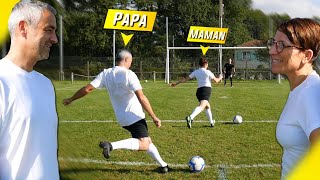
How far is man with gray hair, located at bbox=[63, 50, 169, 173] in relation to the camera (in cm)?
581

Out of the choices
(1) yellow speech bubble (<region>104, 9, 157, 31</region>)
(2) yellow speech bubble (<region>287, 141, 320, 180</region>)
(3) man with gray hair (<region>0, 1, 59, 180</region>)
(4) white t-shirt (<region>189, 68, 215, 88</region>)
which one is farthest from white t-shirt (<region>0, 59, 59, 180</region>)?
(1) yellow speech bubble (<region>104, 9, 157, 31</region>)

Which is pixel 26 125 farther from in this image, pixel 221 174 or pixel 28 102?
pixel 221 174

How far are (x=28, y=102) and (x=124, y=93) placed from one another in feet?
12.9

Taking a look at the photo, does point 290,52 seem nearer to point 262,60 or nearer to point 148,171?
point 148,171

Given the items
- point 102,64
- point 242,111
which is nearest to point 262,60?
point 102,64

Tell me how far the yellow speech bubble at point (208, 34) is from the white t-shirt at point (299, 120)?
3658cm

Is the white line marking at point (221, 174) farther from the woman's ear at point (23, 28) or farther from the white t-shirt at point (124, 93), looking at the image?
the woman's ear at point (23, 28)

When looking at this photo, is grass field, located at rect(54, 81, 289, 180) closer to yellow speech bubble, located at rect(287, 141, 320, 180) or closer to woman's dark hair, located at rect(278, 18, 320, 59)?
yellow speech bubble, located at rect(287, 141, 320, 180)

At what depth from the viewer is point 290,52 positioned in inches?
86.2

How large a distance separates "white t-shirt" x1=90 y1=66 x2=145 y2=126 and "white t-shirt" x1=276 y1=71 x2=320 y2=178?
145 inches

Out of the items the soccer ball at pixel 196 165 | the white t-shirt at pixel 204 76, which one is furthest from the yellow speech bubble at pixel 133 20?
the soccer ball at pixel 196 165

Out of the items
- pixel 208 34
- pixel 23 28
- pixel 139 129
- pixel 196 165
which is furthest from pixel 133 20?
pixel 23 28

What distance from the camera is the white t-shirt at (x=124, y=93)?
5.83m

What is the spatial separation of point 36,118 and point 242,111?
447 inches
